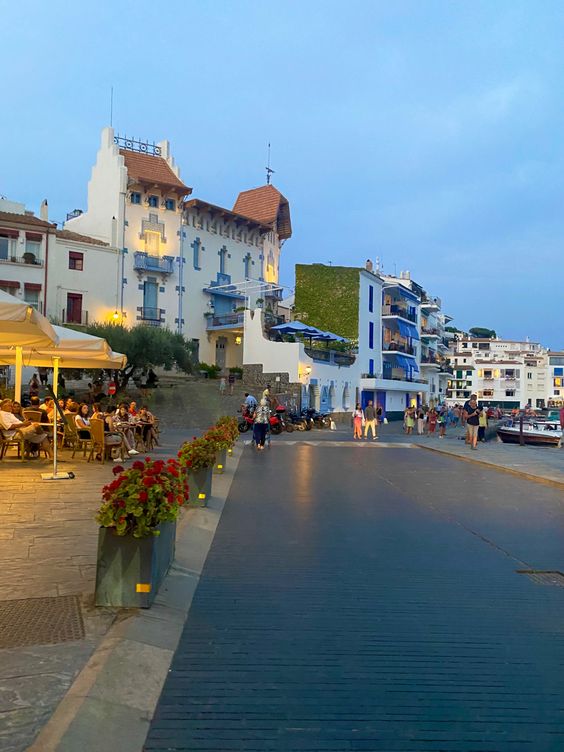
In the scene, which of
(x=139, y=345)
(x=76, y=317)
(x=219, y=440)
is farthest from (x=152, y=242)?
(x=219, y=440)

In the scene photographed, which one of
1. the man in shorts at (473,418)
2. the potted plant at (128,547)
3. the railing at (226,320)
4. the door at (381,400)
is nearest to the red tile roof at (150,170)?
the railing at (226,320)

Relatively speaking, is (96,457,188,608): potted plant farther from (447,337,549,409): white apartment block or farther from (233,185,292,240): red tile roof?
(447,337,549,409): white apartment block

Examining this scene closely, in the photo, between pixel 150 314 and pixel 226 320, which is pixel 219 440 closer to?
pixel 150 314

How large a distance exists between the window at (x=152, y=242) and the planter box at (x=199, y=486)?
42.4 metres

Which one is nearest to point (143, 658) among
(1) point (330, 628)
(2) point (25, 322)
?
(1) point (330, 628)

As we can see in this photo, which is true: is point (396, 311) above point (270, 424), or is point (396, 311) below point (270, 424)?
above

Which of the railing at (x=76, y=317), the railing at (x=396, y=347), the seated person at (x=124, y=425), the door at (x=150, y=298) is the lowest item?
the seated person at (x=124, y=425)

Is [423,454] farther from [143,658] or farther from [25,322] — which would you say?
[143,658]

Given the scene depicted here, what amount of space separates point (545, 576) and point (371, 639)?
2.69 m

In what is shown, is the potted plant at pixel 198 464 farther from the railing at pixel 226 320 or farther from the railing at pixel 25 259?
the railing at pixel 226 320

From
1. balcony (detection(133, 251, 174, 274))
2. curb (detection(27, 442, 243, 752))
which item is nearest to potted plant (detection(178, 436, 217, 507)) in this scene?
curb (detection(27, 442, 243, 752))

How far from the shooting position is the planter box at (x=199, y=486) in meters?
10.1

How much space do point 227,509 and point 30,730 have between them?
709cm

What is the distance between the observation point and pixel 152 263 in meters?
50.4
